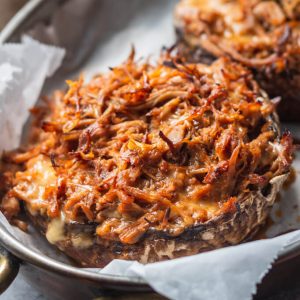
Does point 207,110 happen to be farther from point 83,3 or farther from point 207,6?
point 83,3

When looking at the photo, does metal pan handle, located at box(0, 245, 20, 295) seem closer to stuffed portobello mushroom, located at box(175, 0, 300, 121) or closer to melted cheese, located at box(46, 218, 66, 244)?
melted cheese, located at box(46, 218, 66, 244)

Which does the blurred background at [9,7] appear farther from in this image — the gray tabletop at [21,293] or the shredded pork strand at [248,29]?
the gray tabletop at [21,293]

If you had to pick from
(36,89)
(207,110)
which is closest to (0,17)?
(36,89)

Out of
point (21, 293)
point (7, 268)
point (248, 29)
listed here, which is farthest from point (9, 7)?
point (7, 268)

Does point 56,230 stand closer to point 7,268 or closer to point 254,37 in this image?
point 7,268

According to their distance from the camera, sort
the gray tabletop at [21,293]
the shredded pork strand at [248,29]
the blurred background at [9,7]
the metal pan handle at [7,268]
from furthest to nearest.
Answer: the blurred background at [9,7] → the shredded pork strand at [248,29] → the gray tabletop at [21,293] → the metal pan handle at [7,268]

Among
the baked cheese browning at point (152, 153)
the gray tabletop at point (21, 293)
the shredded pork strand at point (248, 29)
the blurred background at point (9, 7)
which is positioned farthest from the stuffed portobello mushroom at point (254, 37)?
the blurred background at point (9, 7)

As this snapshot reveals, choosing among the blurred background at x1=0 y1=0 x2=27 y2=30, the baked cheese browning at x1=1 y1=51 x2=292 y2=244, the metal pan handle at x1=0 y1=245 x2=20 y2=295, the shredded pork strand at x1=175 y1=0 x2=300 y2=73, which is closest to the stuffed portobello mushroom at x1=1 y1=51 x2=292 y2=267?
the baked cheese browning at x1=1 y1=51 x2=292 y2=244
